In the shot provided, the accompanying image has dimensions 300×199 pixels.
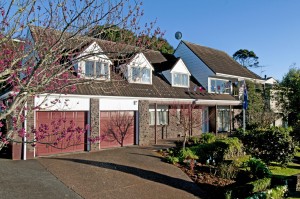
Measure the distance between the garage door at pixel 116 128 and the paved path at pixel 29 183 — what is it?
567 centimetres

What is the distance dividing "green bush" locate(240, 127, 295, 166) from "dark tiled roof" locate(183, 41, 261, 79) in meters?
12.3

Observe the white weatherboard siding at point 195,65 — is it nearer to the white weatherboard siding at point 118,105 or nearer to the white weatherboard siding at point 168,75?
the white weatherboard siding at point 168,75

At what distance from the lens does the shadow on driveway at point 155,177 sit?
35.8 feet

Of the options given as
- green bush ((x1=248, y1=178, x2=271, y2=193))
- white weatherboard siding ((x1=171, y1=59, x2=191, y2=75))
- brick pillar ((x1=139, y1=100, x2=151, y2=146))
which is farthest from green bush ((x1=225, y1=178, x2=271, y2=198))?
white weatherboard siding ((x1=171, y1=59, x2=191, y2=75))

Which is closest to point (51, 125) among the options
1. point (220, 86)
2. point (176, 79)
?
point (176, 79)

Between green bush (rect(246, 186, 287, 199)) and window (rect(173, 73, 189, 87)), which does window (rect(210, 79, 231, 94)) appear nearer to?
window (rect(173, 73, 189, 87))

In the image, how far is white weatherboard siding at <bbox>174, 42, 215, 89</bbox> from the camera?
2709 centimetres

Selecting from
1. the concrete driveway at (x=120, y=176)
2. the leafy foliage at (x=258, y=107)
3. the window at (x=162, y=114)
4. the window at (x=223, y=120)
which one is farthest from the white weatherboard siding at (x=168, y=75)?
the leafy foliage at (x=258, y=107)

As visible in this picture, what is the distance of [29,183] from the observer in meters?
9.95

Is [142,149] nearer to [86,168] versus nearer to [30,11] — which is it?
[86,168]

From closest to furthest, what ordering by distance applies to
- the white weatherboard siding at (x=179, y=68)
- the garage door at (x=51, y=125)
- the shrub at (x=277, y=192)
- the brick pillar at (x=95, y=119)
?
the shrub at (x=277, y=192) < the garage door at (x=51, y=125) < the brick pillar at (x=95, y=119) < the white weatherboard siding at (x=179, y=68)

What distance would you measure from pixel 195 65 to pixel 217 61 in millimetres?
3200

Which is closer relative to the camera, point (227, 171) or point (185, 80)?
point (227, 171)

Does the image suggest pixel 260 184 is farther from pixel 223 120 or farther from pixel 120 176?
pixel 223 120
